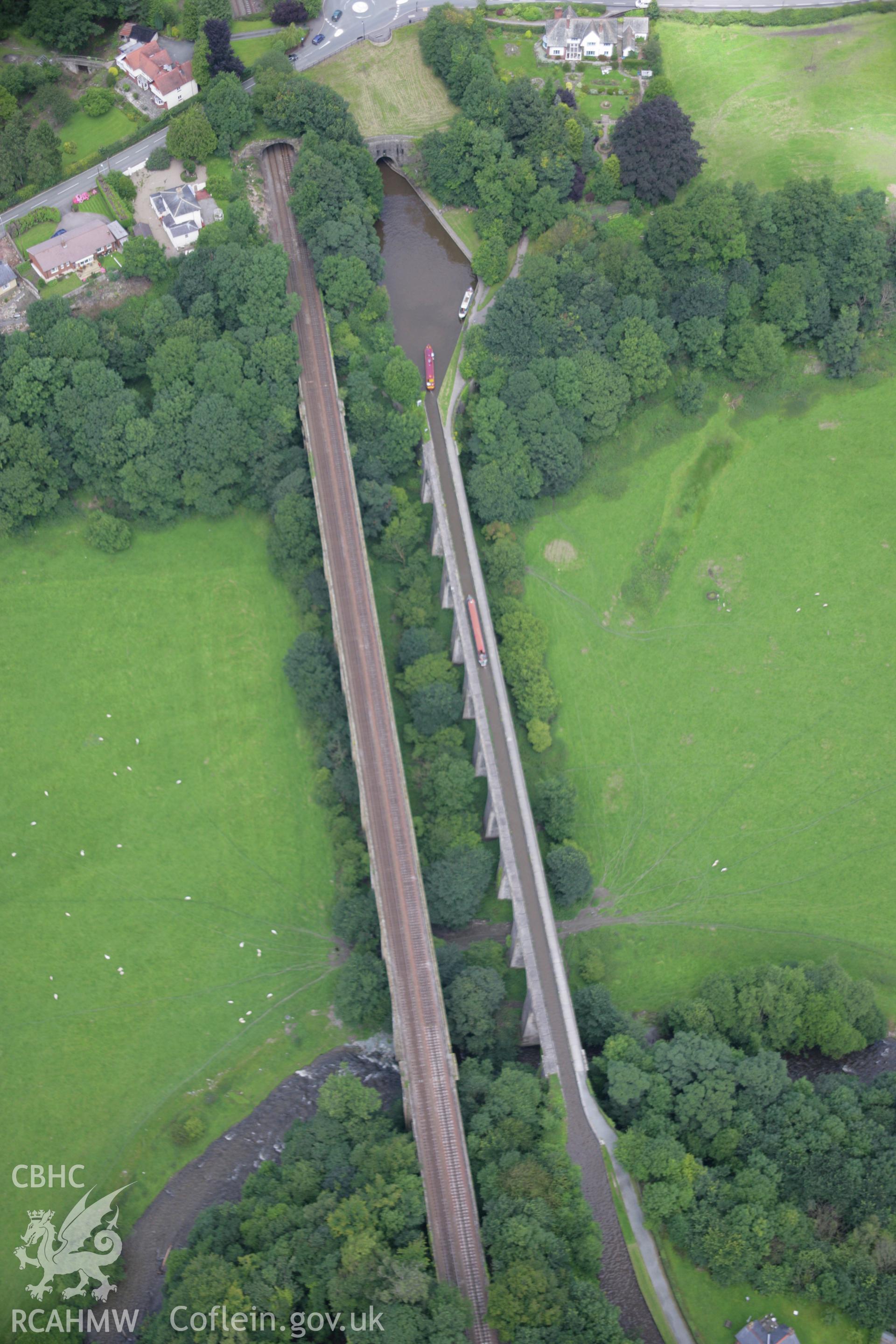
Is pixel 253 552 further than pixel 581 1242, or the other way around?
pixel 253 552

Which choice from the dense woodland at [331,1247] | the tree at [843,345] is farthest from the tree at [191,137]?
the dense woodland at [331,1247]

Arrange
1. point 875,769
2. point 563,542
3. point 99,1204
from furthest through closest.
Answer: point 563,542 → point 875,769 → point 99,1204

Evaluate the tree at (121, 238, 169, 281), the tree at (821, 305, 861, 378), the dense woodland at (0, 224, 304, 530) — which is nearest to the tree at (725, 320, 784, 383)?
the tree at (821, 305, 861, 378)

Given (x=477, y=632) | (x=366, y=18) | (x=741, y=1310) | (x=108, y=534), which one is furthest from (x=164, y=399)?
(x=741, y=1310)

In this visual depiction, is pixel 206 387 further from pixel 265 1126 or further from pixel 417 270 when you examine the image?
pixel 265 1126

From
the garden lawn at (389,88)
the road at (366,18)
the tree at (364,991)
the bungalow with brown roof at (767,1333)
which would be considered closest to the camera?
the bungalow with brown roof at (767,1333)

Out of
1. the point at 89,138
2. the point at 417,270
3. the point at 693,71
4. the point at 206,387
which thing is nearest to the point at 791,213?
the point at 693,71

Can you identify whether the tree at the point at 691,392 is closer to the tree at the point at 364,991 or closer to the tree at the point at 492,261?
the tree at the point at 492,261
